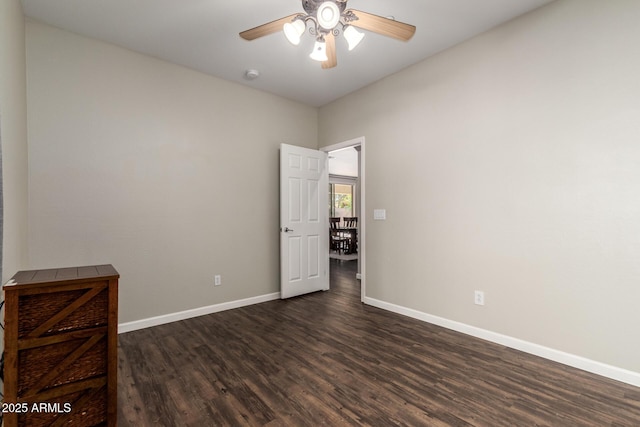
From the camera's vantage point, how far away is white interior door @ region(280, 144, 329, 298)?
4.05m

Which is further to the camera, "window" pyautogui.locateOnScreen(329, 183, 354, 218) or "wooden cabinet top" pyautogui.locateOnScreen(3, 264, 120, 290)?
"window" pyautogui.locateOnScreen(329, 183, 354, 218)

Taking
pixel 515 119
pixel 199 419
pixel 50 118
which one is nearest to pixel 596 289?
pixel 515 119

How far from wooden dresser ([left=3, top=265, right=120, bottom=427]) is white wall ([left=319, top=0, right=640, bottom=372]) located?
281cm

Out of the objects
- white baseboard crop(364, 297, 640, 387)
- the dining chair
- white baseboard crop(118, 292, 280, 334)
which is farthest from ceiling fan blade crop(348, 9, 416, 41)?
the dining chair

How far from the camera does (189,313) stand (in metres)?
3.35

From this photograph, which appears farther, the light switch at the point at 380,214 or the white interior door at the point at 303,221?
the white interior door at the point at 303,221

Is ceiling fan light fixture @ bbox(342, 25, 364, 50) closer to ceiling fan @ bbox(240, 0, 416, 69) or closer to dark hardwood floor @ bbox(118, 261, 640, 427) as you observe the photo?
ceiling fan @ bbox(240, 0, 416, 69)

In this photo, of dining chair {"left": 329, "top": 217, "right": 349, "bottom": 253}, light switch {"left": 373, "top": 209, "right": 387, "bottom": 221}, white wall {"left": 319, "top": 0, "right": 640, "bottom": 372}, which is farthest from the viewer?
dining chair {"left": 329, "top": 217, "right": 349, "bottom": 253}

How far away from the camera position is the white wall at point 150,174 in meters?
2.62

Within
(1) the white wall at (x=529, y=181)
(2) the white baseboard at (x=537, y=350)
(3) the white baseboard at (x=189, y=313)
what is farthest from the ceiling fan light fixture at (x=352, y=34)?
(3) the white baseboard at (x=189, y=313)

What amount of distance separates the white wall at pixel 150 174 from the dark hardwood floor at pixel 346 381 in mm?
708

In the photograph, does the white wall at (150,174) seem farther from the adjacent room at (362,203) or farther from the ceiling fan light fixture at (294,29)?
the ceiling fan light fixture at (294,29)

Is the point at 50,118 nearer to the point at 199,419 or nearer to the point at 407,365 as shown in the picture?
the point at 199,419

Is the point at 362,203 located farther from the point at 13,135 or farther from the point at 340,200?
the point at 340,200
